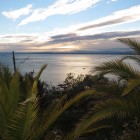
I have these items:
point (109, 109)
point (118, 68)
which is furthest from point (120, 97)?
point (109, 109)

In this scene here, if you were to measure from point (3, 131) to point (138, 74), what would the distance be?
3.92 m

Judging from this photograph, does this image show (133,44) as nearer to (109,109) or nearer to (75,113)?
(109,109)

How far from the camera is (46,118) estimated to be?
5.91 metres

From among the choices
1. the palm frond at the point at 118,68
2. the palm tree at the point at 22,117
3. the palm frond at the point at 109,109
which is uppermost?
the palm frond at the point at 118,68

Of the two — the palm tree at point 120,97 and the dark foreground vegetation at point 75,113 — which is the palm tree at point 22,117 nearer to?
the dark foreground vegetation at point 75,113

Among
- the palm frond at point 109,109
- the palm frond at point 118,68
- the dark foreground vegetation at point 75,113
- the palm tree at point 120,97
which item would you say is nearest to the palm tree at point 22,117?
the dark foreground vegetation at point 75,113

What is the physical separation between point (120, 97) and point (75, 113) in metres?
5.78

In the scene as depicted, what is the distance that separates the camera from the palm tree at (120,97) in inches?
280

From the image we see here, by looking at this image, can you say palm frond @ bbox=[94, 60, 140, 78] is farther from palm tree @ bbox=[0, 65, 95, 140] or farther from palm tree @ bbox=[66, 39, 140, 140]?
palm tree @ bbox=[0, 65, 95, 140]

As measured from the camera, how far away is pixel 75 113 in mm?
14008

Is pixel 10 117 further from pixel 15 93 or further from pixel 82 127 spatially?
pixel 82 127

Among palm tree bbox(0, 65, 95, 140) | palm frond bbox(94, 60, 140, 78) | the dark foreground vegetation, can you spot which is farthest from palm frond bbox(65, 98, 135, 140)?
palm tree bbox(0, 65, 95, 140)

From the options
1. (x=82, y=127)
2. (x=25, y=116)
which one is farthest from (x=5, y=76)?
(x=25, y=116)

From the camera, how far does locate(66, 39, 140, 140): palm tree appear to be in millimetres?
7105
